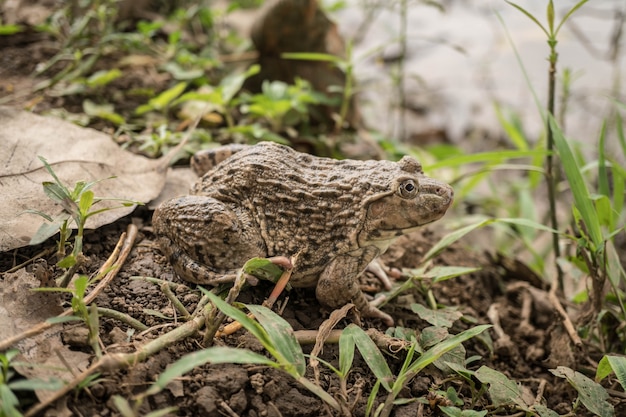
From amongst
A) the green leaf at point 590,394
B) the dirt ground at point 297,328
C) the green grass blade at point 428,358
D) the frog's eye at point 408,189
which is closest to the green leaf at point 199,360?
the dirt ground at point 297,328

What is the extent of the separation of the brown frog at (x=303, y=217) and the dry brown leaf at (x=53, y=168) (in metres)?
0.38

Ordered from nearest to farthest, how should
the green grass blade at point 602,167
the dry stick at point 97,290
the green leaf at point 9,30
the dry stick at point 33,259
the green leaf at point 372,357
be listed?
1. the dry stick at point 97,290
2. the green leaf at point 372,357
3. the dry stick at point 33,259
4. the green grass blade at point 602,167
5. the green leaf at point 9,30

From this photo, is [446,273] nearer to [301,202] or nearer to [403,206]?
[403,206]

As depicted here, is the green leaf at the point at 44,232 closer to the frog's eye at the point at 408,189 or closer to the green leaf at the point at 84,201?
the green leaf at the point at 84,201

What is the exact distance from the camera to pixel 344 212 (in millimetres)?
2900

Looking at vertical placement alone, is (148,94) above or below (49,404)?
above

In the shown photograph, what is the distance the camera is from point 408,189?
2852 mm

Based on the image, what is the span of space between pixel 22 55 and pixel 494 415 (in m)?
4.44

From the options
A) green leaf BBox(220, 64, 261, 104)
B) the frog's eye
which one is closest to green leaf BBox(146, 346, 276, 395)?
the frog's eye

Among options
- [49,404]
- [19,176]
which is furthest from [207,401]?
[19,176]

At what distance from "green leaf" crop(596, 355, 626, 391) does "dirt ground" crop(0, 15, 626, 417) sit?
0.21 meters

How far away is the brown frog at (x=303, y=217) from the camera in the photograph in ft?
9.15

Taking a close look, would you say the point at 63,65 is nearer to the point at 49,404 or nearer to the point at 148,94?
the point at 148,94

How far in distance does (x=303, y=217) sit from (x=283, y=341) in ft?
2.91
